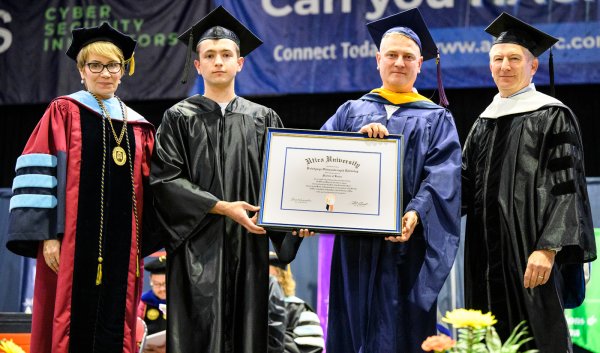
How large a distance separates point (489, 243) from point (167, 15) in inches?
242

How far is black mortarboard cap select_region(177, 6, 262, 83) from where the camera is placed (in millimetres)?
4082

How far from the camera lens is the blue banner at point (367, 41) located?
834 cm

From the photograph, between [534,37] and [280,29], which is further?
[280,29]

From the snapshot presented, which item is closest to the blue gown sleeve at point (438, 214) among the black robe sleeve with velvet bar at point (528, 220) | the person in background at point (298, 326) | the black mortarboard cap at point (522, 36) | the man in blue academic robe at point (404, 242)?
the man in blue academic robe at point (404, 242)

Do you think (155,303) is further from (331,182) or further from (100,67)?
(331,182)

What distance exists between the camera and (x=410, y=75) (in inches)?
159

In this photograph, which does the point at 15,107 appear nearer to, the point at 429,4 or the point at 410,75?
the point at 429,4

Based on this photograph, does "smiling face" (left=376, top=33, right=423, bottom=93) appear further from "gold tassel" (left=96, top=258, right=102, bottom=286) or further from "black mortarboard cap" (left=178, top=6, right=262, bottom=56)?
"gold tassel" (left=96, top=258, right=102, bottom=286)

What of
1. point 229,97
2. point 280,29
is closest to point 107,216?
point 229,97

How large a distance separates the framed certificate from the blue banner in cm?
495

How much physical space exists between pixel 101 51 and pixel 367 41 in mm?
5098

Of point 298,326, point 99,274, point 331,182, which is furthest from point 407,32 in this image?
point 298,326

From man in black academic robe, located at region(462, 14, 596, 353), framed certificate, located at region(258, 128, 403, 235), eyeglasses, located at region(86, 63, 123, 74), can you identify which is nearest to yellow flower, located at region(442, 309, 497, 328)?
framed certificate, located at region(258, 128, 403, 235)

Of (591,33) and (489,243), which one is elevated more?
(591,33)
